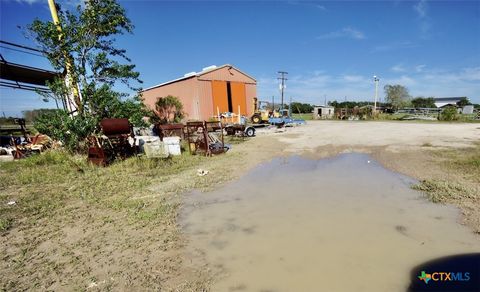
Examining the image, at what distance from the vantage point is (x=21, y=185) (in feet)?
22.2

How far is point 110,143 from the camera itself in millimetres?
9234

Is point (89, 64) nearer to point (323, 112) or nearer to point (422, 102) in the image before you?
point (323, 112)

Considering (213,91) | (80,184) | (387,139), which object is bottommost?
(387,139)

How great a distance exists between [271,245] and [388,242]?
168 cm

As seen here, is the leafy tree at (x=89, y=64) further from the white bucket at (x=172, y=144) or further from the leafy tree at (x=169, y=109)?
the leafy tree at (x=169, y=109)

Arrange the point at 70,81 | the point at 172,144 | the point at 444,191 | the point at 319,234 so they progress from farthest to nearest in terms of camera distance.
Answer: the point at 172,144, the point at 70,81, the point at 444,191, the point at 319,234

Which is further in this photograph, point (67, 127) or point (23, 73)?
point (23, 73)

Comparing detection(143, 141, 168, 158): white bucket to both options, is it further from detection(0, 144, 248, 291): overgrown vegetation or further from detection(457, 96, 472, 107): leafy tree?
detection(457, 96, 472, 107): leafy tree

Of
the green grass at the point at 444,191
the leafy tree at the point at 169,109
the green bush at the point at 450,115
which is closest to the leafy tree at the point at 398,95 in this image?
Result: the green bush at the point at 450,115

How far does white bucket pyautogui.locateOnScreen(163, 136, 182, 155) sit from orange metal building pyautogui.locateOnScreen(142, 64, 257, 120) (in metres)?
12.3

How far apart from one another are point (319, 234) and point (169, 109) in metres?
21.3

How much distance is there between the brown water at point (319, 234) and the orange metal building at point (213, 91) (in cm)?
1728

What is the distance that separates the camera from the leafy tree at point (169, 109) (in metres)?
22.8

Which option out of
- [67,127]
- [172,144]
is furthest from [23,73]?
[172,144]
